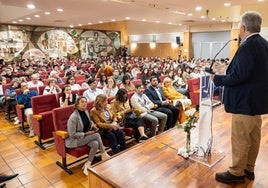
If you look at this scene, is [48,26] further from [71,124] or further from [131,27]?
[71,124]

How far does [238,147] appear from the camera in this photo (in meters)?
1.74

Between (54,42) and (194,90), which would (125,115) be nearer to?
(194,90)

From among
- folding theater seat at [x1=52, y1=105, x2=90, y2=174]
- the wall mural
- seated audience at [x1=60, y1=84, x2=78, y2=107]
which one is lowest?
folding theater seat at [x1=52, y1=105, x2=90, y2=174]

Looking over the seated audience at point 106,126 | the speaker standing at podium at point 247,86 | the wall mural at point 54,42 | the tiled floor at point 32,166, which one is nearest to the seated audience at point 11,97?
the tiled floor at point 32,166

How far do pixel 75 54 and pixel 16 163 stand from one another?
12.9 meters

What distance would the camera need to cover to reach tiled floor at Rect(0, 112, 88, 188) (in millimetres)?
2641

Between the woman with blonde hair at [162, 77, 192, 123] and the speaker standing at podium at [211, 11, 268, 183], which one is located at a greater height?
the speaker standing at podium at [211, 11, 268, 183]

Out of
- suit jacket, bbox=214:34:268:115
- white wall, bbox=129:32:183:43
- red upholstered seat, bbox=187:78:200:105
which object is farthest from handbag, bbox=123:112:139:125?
white wall, bbox=129:32:183:43

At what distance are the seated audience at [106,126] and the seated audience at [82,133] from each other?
5.3 inches

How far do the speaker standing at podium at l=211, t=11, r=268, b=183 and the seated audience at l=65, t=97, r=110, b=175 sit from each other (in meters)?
1.68

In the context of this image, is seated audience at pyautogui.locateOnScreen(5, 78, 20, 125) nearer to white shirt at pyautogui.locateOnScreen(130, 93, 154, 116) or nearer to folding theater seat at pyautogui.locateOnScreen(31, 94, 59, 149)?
folding theater seat at pyautogui.locateOnScreen(31, 94, 59, 149)

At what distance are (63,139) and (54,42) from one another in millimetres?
12494

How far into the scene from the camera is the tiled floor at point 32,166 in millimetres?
2641

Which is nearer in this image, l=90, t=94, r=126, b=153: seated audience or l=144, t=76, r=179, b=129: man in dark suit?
l=90, t=94, r=126, b=153: seated audience
